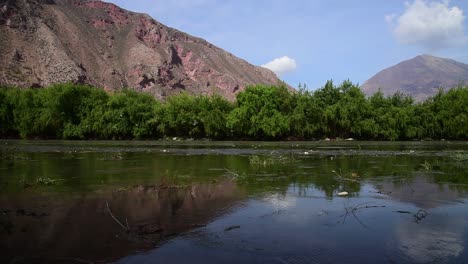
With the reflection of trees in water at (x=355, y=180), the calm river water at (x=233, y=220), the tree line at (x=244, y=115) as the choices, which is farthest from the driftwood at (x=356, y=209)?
the tree line at (x=244, y=115)

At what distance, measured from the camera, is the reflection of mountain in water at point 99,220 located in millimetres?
6343

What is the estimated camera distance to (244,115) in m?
65.9

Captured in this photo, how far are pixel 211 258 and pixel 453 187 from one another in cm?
1003

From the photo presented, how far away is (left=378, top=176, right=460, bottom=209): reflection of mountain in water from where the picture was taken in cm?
1041

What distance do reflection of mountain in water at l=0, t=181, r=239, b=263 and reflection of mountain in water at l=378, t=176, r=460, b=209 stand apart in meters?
4.68

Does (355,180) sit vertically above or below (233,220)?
above

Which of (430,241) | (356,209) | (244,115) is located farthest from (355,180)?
(244,115)

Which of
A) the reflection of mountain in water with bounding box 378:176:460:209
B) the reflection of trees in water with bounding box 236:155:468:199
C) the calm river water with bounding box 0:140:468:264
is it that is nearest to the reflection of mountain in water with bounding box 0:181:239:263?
the calm river water with bounding box 0:140:468:264

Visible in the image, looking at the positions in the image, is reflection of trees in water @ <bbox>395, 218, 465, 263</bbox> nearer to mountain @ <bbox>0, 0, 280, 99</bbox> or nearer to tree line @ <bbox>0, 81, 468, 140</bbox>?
tree line @ <bbox>0, 81, 468, 140</bbox>

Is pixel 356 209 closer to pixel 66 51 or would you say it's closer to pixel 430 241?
pixel 430 241

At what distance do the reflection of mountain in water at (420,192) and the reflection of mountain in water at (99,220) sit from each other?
4680 mm

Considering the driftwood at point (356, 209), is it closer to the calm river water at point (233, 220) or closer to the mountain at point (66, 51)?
the calm river water at point (233, 220)

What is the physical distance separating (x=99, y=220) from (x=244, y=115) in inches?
2287

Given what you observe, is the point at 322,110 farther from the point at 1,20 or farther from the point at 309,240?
the point at 1,20
